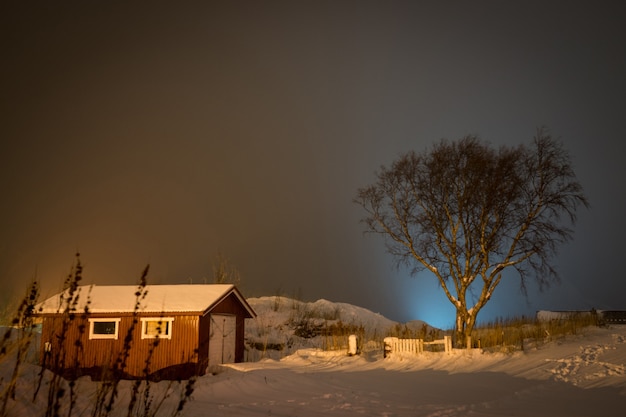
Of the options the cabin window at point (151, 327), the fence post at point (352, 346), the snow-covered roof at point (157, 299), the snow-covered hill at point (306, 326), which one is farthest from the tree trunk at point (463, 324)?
the cabin window at point (151, 327)

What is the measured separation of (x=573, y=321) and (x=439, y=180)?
10.9 meters

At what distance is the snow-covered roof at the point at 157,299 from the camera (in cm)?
2330

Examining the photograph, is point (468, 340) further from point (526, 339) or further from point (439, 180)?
point (439, 180)

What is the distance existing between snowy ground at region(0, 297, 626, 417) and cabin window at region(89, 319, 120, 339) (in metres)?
5.43

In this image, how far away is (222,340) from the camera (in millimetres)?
25156

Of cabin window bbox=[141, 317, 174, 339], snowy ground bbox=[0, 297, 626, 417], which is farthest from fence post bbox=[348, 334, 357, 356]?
cabin window bbox=[141, 317, 174, 339]

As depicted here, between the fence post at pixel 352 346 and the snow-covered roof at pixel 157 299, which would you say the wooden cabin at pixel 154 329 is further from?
the fence post at pixel 352 346

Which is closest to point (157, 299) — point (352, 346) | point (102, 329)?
point (102, 329)

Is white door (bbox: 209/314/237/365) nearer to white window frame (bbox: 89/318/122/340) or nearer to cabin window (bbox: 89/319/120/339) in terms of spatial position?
white window frame (bbox: 89/318/122/340)

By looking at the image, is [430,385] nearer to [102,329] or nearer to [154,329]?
[154,329]

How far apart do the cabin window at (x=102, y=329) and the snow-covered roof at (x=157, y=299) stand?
21.5 inches

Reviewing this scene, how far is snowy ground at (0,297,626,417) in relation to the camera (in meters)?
A: 12.1

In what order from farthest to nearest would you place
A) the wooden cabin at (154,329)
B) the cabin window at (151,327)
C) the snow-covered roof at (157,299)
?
1. the snow-covered roof at (157,299)
2. the cabin window at (151,327)
3. the wooden cabin at (154,329)

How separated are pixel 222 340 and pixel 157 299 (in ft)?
11.8
